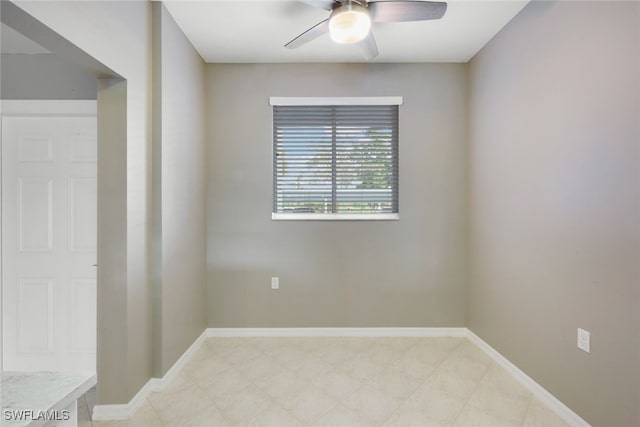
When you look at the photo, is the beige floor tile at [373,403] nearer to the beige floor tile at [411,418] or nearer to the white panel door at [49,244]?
the beige floor tile at [411,418]

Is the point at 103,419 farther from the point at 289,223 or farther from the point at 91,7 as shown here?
the point at 91,7

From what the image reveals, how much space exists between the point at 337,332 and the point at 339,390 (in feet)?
2.82

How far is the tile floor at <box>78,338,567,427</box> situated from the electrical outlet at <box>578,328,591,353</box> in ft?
1.52

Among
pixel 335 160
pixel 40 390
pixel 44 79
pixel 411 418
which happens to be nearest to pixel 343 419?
pixel 411 418

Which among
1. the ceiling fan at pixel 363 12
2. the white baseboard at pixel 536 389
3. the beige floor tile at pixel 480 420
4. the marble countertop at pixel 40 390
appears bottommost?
the beige floor tile at pixel 480 420

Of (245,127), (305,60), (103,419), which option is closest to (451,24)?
(305,60)

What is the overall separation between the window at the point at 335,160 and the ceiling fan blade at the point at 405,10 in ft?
3.65

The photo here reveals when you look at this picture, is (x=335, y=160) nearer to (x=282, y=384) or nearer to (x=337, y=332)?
(x=337, y=332)

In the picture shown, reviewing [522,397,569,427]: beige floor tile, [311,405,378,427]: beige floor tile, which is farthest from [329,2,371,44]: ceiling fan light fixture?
[522,397,569,427]: beige floor tile

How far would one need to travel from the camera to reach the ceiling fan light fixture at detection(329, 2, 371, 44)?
1.62 metres

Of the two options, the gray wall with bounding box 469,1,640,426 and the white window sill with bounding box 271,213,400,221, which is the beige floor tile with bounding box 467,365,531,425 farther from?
the white window sill with bounding box 271,213,400,221

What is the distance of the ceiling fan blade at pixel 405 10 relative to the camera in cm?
161

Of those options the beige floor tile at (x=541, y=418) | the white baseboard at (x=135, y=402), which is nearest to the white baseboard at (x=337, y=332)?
the white baseboard at (x=135, y=402)

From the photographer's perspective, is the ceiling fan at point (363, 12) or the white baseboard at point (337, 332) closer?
the ceiling fan at point (363, 12)
